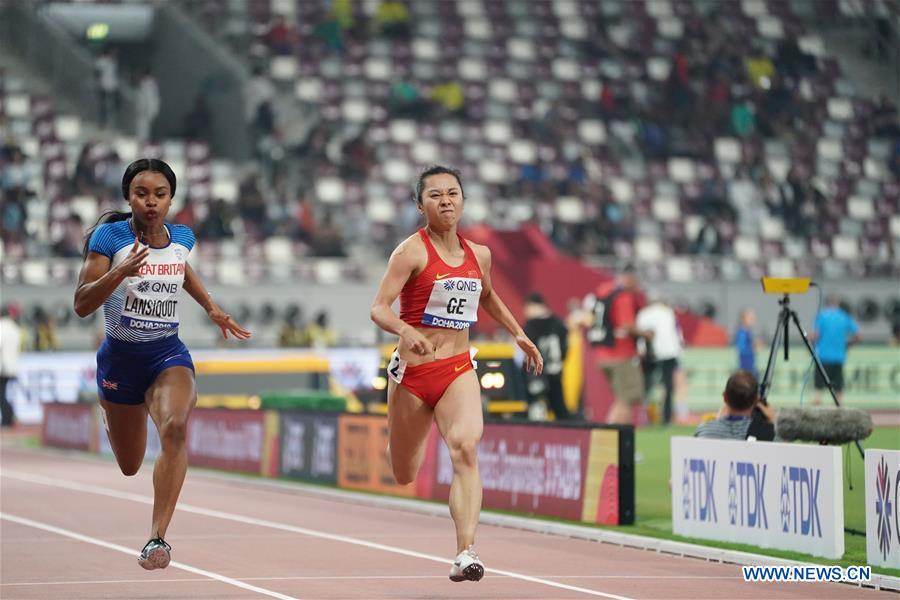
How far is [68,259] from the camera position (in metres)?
32.4

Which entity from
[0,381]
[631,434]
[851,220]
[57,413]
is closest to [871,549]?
[631,434]

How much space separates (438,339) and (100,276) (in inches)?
75.9

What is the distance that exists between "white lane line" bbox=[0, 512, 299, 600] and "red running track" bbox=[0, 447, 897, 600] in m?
0.01

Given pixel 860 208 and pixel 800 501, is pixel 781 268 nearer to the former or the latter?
pixel 860 208

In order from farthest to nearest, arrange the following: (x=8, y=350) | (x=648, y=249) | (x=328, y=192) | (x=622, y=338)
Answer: (x=648, y=249)
(x=328, y=192)
(x=8, y=350)
(x=622, y=338)

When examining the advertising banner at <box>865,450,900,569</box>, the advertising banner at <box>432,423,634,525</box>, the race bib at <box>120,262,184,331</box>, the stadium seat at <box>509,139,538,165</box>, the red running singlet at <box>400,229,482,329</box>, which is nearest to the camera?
the race bib at <box>120,262,184,331</box>

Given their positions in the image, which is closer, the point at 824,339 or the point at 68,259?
the point at 824,339

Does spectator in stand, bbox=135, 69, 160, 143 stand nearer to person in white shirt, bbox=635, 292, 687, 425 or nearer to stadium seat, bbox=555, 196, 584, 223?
stadium seat, bbox=555, 196, 584, 223

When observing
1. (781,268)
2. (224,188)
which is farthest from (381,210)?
(781,268)

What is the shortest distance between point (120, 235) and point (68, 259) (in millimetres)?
24173

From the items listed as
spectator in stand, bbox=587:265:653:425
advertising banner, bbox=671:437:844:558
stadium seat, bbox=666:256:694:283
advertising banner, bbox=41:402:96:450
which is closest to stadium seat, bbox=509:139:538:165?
stadium seat, bbox=666:256:694:283

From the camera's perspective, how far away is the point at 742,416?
500 inches

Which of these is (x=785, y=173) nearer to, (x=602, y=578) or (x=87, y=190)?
(x=87, y=190)

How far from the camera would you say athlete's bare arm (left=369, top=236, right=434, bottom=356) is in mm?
8992
